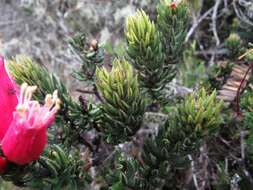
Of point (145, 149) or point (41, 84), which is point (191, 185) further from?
point (41, 84)

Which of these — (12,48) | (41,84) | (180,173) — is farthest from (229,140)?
(12,48)

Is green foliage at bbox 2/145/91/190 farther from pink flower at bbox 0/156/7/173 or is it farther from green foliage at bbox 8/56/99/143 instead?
green foliage at bbox 8/56/99/143

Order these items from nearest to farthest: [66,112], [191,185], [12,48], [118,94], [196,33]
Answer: [118,94] → [66,112] → [191,185] → [196,33] → [12,48]

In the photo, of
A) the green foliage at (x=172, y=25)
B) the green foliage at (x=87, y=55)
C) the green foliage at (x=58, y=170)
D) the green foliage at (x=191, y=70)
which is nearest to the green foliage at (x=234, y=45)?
the green foliage at (x=191, y=70)

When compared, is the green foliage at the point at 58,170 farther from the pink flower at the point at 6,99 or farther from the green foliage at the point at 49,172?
the pink flower at the point at 6,99

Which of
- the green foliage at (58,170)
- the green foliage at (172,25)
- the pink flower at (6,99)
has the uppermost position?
the green foliage at (172,25)

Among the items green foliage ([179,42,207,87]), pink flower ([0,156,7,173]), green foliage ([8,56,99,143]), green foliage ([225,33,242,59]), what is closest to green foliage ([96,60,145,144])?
green foliage ([8,56,99,143])

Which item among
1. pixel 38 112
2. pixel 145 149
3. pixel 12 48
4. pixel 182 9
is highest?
pixel 182 9
